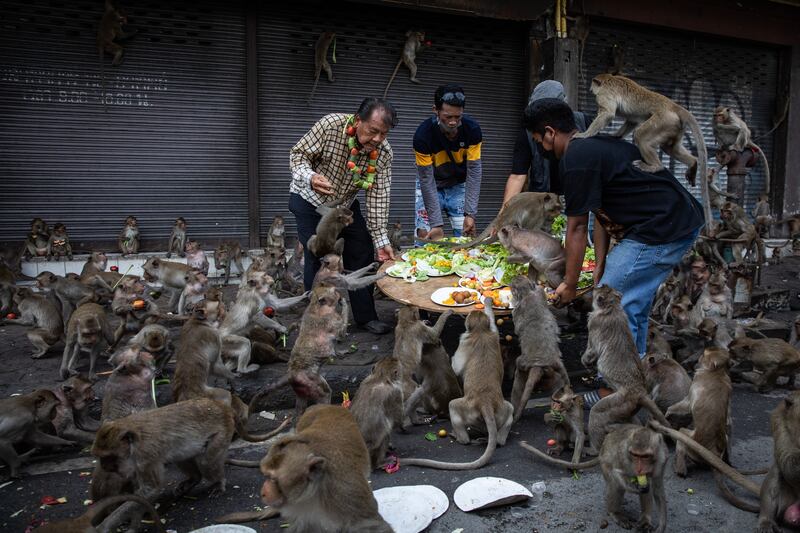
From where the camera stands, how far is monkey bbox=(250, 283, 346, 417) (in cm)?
510

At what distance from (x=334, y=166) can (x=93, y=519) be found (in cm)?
455

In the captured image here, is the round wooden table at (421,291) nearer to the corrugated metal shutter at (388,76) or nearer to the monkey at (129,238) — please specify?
the corrugated metal shutter at (388,76)

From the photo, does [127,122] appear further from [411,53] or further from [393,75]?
[411,53]

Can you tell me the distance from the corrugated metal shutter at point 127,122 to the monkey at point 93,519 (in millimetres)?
7903

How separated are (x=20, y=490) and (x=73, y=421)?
659 mm

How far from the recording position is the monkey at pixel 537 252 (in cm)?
589

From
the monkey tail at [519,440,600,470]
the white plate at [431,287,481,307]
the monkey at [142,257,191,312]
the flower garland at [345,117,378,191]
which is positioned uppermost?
the flower garland at [345,117,378,191]

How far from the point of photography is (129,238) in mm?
10156

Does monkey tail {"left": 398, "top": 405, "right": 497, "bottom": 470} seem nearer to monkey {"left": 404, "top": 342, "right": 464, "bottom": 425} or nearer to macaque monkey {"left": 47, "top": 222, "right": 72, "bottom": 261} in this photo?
monkey {"left": 404, "top": 342, "right": 464, "bottom": 425}

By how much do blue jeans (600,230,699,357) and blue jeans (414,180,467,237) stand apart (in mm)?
3436

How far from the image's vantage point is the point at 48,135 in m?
9.85

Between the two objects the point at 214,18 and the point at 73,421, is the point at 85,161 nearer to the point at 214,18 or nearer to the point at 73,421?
the point at 214,18

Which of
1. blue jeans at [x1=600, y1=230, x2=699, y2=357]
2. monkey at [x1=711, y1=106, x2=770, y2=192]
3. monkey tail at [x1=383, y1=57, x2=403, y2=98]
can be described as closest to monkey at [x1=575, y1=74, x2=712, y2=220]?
blue jeans at [x1=600, y1=230, x2=699, y2=357]

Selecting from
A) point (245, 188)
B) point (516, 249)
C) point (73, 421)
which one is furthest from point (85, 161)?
point (516, 249)
